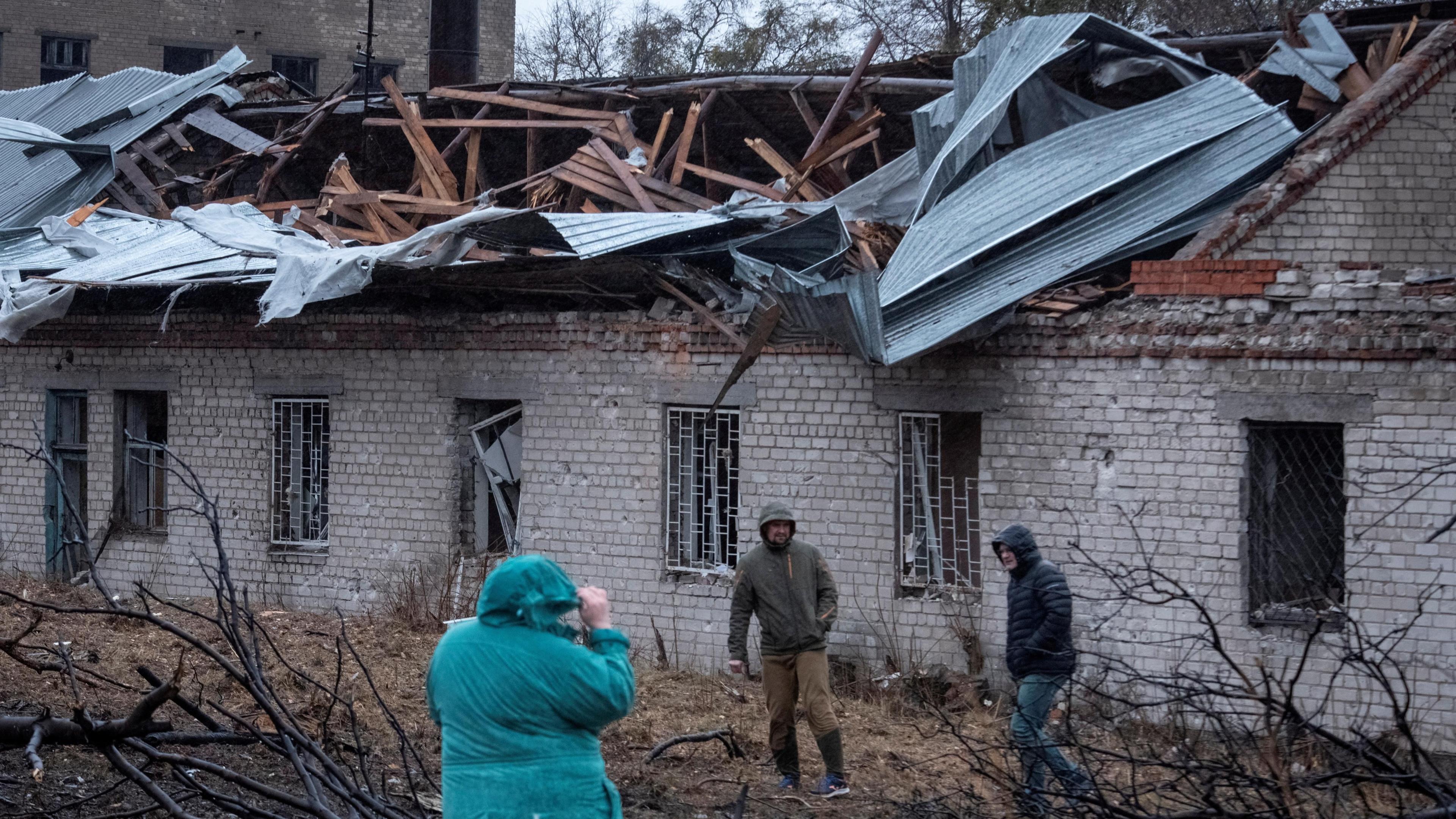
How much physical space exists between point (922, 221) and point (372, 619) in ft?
19.1

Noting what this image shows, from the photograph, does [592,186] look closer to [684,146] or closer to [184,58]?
[684,146]

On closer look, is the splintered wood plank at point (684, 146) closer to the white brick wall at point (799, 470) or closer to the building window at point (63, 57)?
the white brick wall at point (799, 470)

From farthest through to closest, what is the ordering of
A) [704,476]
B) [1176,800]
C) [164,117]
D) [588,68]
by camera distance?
[588,68]
[164,117]
[704,476]
[1176,800]

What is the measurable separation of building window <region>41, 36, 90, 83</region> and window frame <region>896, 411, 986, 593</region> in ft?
80.8

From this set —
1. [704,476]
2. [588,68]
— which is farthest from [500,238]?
[588,68]

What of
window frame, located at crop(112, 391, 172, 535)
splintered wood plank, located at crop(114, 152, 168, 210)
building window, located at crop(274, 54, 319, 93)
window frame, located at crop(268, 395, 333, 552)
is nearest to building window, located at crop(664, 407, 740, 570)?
window frame, located at crop(268, 395, 333, 552)

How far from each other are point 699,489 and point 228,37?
22.8m

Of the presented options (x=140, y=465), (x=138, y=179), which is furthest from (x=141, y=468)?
(x=138, y=179)

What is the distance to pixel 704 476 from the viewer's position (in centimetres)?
1030

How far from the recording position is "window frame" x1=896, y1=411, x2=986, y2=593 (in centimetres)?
926

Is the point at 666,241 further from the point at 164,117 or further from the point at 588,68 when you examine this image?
the point at 588,68

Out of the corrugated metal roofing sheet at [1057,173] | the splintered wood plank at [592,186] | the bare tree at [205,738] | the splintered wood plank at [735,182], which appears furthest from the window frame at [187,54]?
the bare tree at [205,738]

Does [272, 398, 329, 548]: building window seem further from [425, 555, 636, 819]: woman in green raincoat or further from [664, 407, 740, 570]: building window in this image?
[425, 555, 636, 819]: woman in green raincoat

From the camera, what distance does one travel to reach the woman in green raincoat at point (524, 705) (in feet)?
11.0
